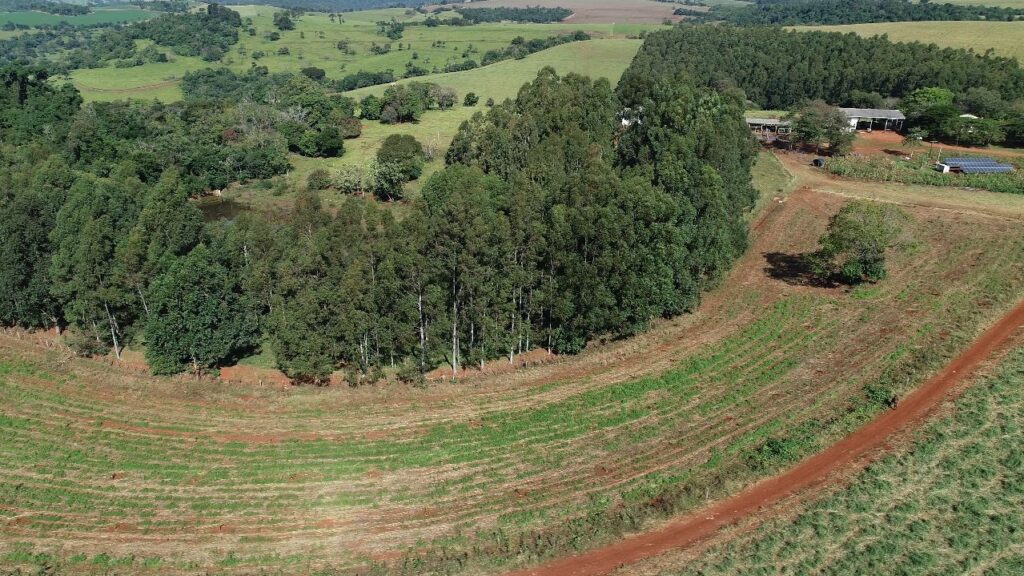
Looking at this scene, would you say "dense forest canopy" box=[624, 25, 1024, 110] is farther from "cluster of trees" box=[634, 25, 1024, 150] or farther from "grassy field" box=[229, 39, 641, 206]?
"grassy field" box=[229, 39, 641, 206]

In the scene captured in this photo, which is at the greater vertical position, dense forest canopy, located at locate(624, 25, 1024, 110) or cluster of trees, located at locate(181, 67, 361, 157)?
dense forest canopy, located at locate(624, 25, 1024, 110)

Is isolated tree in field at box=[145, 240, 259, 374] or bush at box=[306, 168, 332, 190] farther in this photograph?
bush at box=[306, 168, 332, 190]

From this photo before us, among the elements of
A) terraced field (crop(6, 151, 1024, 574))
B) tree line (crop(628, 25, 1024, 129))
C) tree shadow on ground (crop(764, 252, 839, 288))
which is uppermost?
tree line (crop(628, 25, 1024, 129))

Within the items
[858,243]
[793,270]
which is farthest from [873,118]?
[858,243]

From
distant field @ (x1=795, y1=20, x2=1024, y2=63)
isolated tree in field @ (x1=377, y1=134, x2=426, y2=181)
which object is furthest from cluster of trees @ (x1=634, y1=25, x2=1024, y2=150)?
isolated tree in field @ (x1=377, y1=134, x2=426, y2=181)

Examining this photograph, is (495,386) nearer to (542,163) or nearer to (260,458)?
(260,458)

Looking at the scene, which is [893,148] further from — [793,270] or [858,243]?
[858,243]

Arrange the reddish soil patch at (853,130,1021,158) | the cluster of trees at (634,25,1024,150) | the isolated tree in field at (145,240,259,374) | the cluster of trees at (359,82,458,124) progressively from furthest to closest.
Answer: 1. the cluster of trees at (359,82,458,124)
2. the cluster of trees at (634,25,1024,150)
3. the reddish soil patch at (853,130,1021,158)
4. the isolated tree in field at (145,240,259,374)

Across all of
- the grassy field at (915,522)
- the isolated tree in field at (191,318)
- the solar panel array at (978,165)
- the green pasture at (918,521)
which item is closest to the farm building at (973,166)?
the solar panel array at (978,165)
